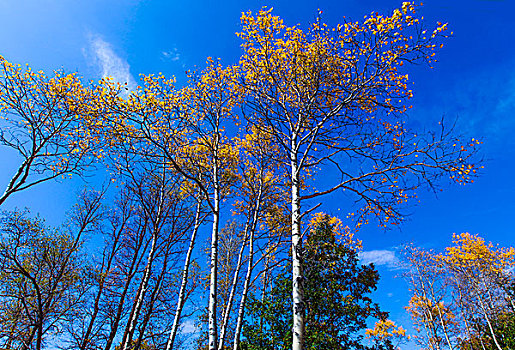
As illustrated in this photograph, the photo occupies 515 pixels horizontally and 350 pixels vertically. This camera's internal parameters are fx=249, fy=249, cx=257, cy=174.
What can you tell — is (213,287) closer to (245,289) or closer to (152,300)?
(245,289)

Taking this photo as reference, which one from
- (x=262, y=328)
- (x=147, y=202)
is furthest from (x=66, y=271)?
(x=262, y=328)

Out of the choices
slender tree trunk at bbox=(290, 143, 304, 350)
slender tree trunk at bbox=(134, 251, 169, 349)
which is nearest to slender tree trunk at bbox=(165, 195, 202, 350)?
slender tree trunk at bbox=(134, 251, 169, 349)

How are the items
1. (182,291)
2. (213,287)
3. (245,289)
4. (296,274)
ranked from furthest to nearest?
1. (245,289)
2. (182,291)
3. (213,287)
4. (296,274)

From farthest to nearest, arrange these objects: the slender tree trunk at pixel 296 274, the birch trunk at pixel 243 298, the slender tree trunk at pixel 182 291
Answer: the birch trunk at pixel 243 298 → the slender tree trunk at pixel 182 291 → the slender tree trunk at pixel 296 274

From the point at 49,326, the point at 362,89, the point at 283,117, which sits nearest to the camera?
the point at 362,89

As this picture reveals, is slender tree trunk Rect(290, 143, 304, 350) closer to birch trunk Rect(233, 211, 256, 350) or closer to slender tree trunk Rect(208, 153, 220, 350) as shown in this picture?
slender tree trunk Rect(208, 153, 220, 350)

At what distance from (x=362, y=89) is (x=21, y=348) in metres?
14.4

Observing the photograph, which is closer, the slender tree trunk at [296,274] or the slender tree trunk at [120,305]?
the slender tree trunk at [296,274]

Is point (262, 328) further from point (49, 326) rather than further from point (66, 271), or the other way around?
point (66, 271)

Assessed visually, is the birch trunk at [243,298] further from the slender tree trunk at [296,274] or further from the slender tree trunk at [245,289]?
the slender tree trunk at [296,274]

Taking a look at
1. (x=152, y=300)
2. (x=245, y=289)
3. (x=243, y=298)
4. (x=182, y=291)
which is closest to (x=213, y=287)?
(x=182, y=291)

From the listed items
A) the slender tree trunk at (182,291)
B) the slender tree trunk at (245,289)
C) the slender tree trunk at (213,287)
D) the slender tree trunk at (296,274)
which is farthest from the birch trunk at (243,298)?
the slender tree trunk at (296,274)

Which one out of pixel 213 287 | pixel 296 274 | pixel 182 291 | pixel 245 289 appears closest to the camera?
pixel 296 274

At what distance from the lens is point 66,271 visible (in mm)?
11109
